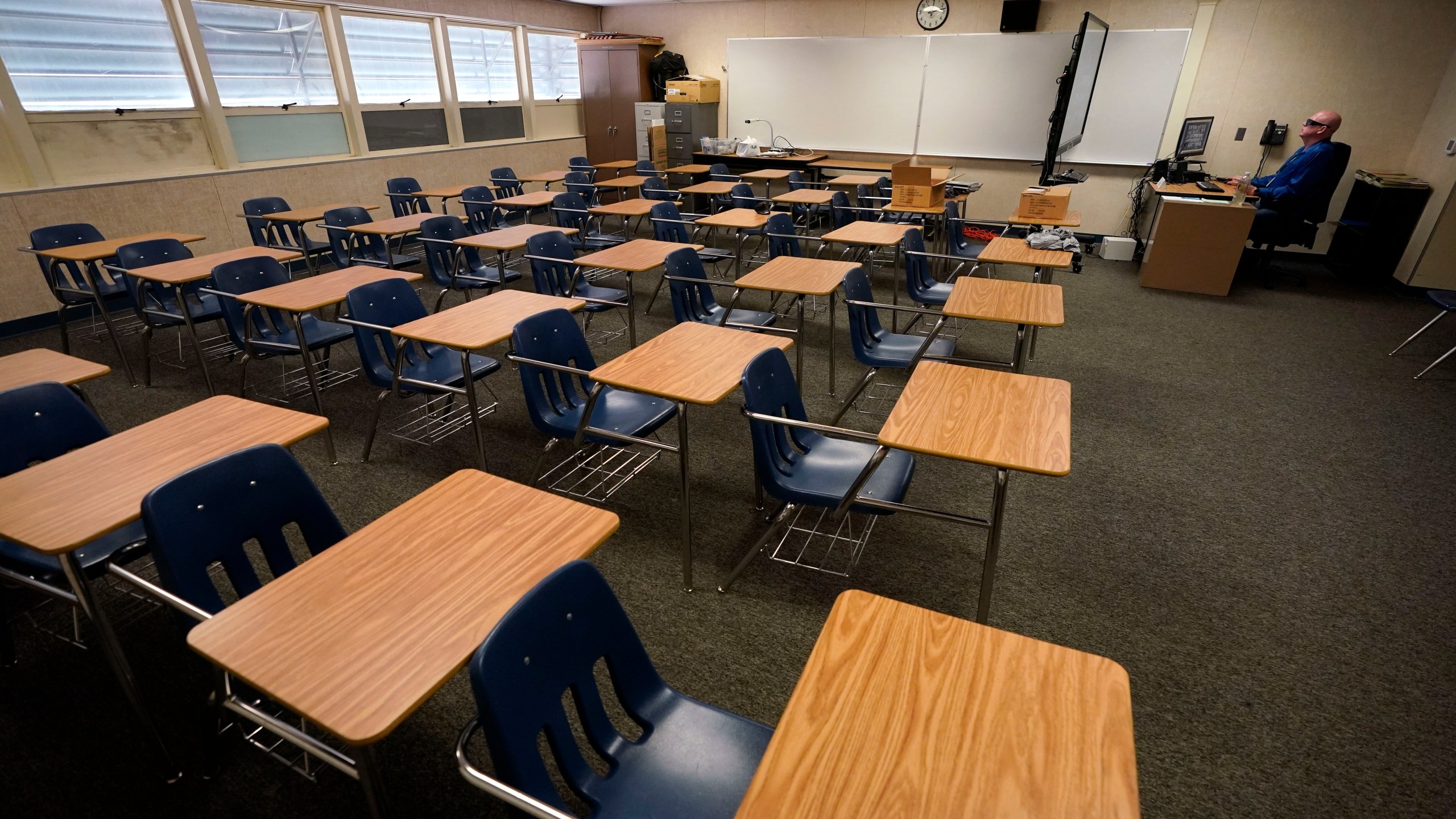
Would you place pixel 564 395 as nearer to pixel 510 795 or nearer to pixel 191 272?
pixel 510 795

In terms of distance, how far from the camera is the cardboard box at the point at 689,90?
366 inches

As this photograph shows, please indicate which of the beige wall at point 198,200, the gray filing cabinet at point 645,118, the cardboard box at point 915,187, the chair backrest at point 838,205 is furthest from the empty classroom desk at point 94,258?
the gray filing cabinet at point 645,118

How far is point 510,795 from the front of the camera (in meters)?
1.01

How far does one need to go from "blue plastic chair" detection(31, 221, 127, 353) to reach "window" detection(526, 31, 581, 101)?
5.93m

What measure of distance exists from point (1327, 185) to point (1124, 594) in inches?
233

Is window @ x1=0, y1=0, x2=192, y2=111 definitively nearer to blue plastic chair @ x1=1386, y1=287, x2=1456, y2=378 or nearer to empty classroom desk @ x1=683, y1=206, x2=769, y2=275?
blue plastic chair @ x1=1386, y1=287, x2=1456, y2=378

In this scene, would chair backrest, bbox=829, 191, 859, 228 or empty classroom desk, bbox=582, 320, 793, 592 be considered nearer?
empty classroom desk, bbox=582, 320, 793, 592

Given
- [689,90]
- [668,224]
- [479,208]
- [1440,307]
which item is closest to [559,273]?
[668,224]

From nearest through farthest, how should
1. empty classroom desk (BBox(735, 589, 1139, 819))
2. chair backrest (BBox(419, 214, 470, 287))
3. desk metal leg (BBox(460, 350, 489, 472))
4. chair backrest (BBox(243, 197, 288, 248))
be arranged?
empty classroom desk (BBox(735, 589, 1139, 819)), desk metal leg (BBox(460, 350, 489, 472)), chair backrest (BBox(419, 214, 470, 287)), chair backrest (BBox(243, 197, 288, 248))

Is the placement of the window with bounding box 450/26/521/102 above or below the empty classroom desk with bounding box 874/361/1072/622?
above

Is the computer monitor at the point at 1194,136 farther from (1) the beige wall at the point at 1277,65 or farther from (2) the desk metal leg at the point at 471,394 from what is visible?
(2) the desk metal leg at the point at 471,394

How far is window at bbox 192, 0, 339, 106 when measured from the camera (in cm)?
602

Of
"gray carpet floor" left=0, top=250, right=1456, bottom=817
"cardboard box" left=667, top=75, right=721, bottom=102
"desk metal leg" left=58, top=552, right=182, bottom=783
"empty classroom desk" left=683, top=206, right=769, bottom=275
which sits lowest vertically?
"gray carpet floor" left=0, top=250, right=1456, bottom=817

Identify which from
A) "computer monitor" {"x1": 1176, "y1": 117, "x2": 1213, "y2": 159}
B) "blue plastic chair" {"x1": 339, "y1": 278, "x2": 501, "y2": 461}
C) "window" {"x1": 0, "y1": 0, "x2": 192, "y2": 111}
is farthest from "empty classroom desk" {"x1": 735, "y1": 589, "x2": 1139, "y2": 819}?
"computer monitor" {"x1": 1176, "y1": 117, "x2": 1213, "y2": 159}
